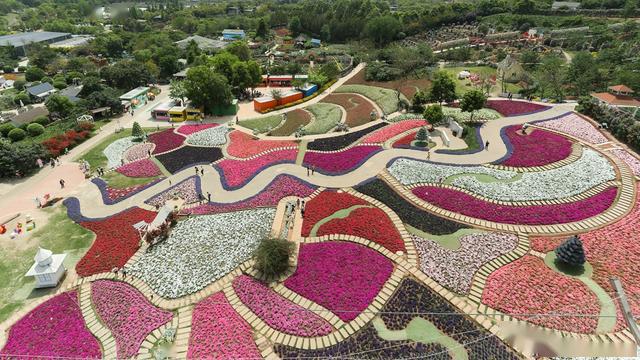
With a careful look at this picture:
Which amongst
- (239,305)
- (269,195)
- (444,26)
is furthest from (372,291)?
(444,26)

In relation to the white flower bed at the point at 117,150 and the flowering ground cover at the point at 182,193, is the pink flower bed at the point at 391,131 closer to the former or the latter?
the flowering ground cover at the point at 182,193

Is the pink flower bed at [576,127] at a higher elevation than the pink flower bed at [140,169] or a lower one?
higher

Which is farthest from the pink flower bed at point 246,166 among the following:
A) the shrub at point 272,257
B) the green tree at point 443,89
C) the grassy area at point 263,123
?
the green tree at point 443,89

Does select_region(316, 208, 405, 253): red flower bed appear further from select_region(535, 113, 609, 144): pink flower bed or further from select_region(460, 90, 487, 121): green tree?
select_region(535, 113, 609, 144): pink flower bed

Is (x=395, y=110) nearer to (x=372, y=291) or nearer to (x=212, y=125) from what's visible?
(x=212, y=125)

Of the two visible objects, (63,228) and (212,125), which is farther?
(212,125)

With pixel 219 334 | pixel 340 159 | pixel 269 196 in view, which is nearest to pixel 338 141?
pixel 340 159

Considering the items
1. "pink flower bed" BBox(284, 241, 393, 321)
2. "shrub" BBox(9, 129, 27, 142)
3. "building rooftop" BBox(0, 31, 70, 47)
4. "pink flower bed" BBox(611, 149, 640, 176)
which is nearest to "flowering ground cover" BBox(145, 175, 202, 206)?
"pink flower bed" BBox(284, 241, 393, 321)
